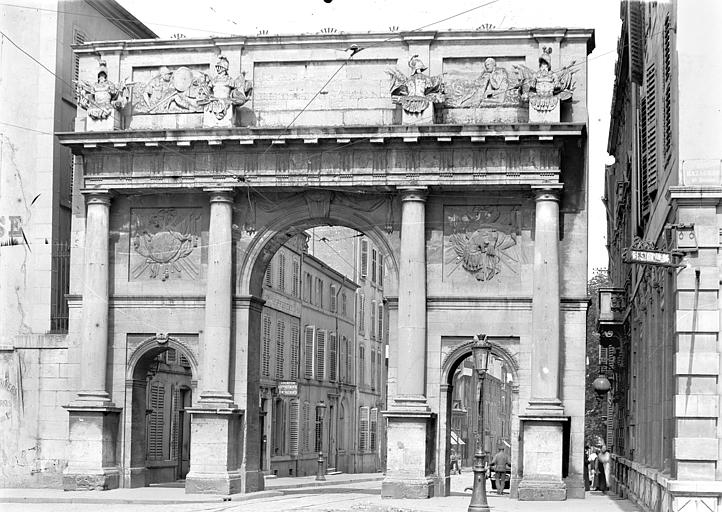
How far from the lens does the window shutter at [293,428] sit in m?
56.2

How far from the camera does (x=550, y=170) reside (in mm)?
34469

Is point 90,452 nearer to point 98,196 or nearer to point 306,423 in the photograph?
point 98,196

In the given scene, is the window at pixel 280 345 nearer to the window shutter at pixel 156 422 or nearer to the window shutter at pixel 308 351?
the window shutter at pixel 308 351

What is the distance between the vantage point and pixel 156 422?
4341cm

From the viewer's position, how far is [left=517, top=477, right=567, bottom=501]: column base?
33.3 metres

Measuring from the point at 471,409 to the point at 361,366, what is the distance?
32.4 m

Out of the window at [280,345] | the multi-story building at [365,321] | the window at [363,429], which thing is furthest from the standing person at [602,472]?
the window at [363,429]

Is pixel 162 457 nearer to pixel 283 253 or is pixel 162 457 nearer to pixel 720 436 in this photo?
pixel 283 253

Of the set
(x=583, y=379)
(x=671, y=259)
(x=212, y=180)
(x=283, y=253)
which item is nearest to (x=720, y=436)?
(x=671, y=259)

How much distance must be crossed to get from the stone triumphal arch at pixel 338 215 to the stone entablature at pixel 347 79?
6cm

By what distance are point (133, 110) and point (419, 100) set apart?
26.2 ft

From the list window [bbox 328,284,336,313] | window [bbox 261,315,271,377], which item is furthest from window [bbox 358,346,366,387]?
window [bbox 261,315,271,377]

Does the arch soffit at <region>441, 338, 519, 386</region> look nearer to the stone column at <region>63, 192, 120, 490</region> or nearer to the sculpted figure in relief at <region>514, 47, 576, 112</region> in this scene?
the sculpted figure in relief at <region>514, 47, 576, 112</region>

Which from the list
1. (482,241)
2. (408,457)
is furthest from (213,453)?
(482,241)
